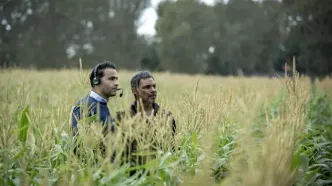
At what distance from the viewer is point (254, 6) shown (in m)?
52.1

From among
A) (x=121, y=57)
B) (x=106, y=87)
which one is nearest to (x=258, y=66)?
(x=121, y=57)

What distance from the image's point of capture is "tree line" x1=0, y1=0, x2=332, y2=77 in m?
20.2

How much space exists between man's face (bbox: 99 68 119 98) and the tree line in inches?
701

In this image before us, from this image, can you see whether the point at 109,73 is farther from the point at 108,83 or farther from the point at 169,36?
the point at 169,36

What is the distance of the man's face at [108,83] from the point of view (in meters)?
3.31

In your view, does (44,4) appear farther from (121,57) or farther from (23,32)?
(121,57)

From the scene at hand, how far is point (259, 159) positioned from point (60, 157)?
1439 mm

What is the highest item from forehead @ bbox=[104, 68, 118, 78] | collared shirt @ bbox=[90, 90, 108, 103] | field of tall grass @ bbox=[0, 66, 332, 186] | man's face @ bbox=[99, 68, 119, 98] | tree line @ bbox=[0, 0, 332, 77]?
tree line @ bbox=[0, 0, 332, 77]

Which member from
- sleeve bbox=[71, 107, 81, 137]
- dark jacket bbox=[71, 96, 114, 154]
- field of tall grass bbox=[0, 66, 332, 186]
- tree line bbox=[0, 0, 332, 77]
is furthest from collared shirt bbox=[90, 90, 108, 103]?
tree line bbox=[0, 0, 332, 77]

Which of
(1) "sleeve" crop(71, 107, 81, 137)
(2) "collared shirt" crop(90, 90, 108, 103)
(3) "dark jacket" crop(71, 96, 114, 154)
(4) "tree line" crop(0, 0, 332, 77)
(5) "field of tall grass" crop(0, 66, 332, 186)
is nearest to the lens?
(5) "field of tall grass" crop(0, 66, 332, 186)

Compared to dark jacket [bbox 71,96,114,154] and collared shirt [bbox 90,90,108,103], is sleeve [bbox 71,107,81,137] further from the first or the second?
collared shirt [bbox 90,90,108,103]

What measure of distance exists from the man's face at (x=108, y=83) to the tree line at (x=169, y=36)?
58.4 feet

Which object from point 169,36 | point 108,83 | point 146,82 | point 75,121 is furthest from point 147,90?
point 169,36

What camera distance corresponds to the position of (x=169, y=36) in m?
40.1
